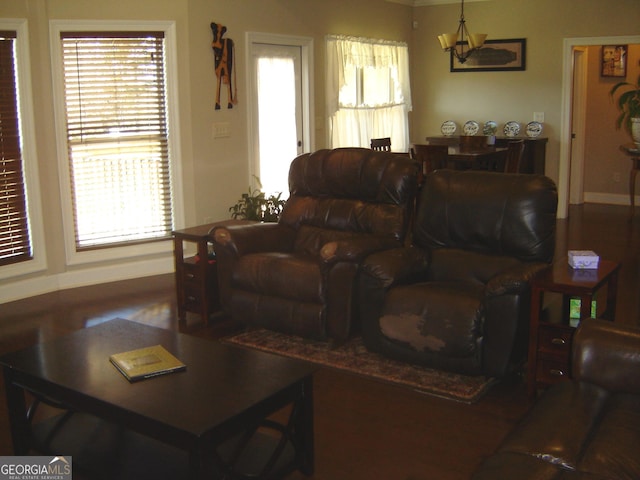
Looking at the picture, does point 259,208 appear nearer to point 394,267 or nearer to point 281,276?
point 281,276

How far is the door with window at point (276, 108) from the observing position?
7.09 meters

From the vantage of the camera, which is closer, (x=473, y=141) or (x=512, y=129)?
(x=473, y=141)

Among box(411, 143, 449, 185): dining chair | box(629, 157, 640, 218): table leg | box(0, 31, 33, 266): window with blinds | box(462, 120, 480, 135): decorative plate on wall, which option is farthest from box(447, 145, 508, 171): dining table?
box(0, 31, 33, 266): window with blinds

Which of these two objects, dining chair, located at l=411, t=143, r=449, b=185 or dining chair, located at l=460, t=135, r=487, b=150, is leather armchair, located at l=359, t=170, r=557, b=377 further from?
dining chair, located at l=460, t=135, r=487, b=150

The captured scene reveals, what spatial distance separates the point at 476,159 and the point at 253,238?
9.85 feet

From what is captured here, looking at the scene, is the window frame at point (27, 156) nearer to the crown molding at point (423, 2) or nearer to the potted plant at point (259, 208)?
the potted plant at point (259, 208)

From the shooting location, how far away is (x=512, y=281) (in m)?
3.61

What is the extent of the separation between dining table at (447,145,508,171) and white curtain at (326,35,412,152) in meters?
1.53

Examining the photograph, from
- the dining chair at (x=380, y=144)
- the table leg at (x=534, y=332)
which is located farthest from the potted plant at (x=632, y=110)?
the table leg at (x=534, y=332)

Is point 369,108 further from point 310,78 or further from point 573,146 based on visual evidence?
point 573,146

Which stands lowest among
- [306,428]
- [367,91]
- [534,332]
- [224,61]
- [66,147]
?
[306,428]

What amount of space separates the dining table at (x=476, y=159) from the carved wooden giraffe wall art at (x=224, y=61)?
2.10 metres

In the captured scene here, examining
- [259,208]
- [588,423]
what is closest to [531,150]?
[259,208]

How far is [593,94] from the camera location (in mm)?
9742
